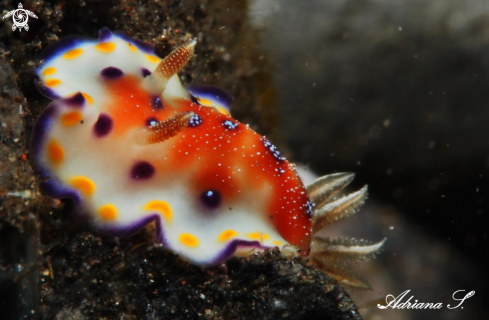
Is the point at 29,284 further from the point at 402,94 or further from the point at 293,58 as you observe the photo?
the point at 402,94

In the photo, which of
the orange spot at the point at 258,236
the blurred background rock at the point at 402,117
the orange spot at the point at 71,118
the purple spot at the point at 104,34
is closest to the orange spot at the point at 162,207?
the orange spot at the point at 258,236

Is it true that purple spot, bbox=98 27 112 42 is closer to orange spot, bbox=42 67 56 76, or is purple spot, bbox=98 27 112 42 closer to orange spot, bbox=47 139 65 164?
orange spot, bbox=42 67 56 76

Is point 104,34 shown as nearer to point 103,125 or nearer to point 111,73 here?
point 111,73

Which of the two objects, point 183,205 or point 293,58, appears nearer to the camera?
point 183,205

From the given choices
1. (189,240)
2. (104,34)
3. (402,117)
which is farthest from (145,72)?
(402,117)

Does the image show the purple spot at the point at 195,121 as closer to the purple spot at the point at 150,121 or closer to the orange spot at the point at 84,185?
the purple spot at the point at 150,121

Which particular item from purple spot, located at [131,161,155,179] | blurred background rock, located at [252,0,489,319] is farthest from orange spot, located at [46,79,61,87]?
blurred background rock, located at [252,0,489,319]

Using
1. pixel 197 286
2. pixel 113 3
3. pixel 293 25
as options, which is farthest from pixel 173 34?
pixel 197 286

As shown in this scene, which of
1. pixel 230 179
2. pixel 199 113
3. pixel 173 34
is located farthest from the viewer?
pixel 173 34
